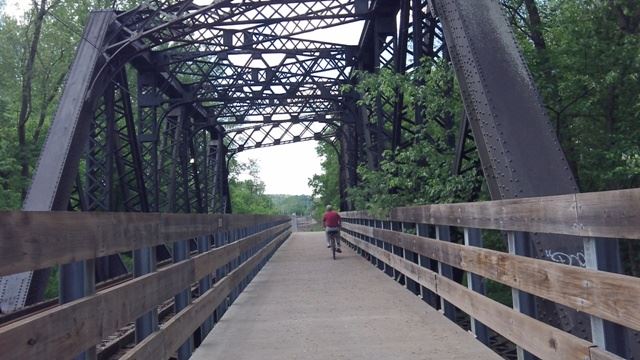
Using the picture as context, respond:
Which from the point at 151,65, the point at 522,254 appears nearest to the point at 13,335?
the point at 522,254

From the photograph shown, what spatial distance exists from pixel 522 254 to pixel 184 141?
826 inches

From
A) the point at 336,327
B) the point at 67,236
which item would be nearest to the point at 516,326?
Answer: the point at 336,327

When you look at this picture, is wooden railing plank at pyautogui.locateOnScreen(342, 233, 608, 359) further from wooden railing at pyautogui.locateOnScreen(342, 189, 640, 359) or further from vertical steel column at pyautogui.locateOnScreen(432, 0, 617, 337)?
Result: vertical steel column at pyautogui.locateOnScreen(432, 0, 617, 337)

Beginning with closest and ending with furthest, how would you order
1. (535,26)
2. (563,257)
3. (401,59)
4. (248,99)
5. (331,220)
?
(563,257), (535,26), (401,59), (331,220), (248,99)

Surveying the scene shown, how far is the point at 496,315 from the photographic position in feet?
15.0

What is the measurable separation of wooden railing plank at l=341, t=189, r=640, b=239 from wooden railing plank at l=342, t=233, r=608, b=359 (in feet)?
1.94

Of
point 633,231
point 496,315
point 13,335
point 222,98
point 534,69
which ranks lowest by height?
point 496,315

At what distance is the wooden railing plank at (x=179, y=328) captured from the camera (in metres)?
3.87

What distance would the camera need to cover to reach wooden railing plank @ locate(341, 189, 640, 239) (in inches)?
105

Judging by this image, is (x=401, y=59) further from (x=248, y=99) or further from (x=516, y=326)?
(x=248, y=99)

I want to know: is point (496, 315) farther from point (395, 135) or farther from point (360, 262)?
point (360, 262)

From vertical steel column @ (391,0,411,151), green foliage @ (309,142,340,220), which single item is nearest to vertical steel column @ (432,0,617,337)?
vertical steel column @ (391,0,411,151)

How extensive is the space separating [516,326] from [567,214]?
1190mm

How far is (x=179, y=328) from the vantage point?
16.1ft
